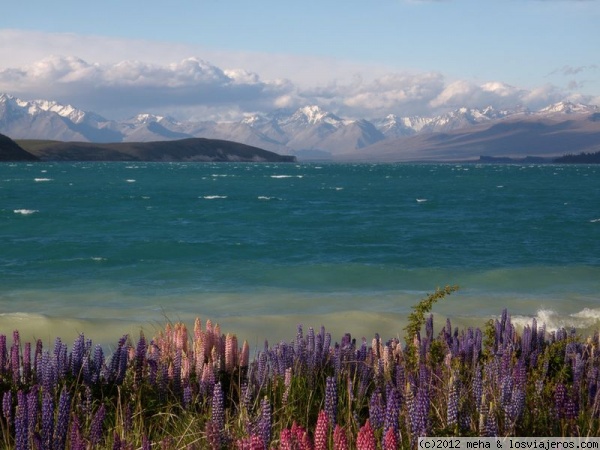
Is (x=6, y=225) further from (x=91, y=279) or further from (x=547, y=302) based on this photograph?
(x=547, y=302)

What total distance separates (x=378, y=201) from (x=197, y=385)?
77801 mm

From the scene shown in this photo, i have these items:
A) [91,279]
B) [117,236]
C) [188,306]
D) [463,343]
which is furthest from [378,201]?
[463,343]

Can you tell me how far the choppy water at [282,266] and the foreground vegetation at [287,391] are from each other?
901 centimetres

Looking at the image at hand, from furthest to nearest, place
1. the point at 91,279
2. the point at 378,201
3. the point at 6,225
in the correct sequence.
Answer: the point at 378,201, the point at 6,225, the point at 91,279

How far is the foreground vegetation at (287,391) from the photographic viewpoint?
15.5 feet

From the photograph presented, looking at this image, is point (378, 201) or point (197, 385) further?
point (378, 201)

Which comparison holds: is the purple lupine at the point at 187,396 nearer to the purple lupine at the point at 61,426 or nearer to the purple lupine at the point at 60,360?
the purple lupine at the point at 60,360

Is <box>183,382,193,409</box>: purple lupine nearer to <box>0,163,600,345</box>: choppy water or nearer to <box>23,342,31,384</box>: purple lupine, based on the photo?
<box>23,342,31,384</box>: purple lupine

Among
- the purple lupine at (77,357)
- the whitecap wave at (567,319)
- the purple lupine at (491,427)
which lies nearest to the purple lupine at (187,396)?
the purple lupine at (77,357)

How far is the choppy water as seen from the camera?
783 inches

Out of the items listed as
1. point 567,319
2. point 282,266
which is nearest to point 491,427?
point 567,319

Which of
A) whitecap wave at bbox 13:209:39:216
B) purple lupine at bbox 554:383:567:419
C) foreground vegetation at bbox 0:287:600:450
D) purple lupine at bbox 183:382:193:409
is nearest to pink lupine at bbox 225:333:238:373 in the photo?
foreground vegetation at bbox 0:287:600:450

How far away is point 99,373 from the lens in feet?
22.2

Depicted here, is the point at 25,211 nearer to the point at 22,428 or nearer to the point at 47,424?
the point at 47,424
